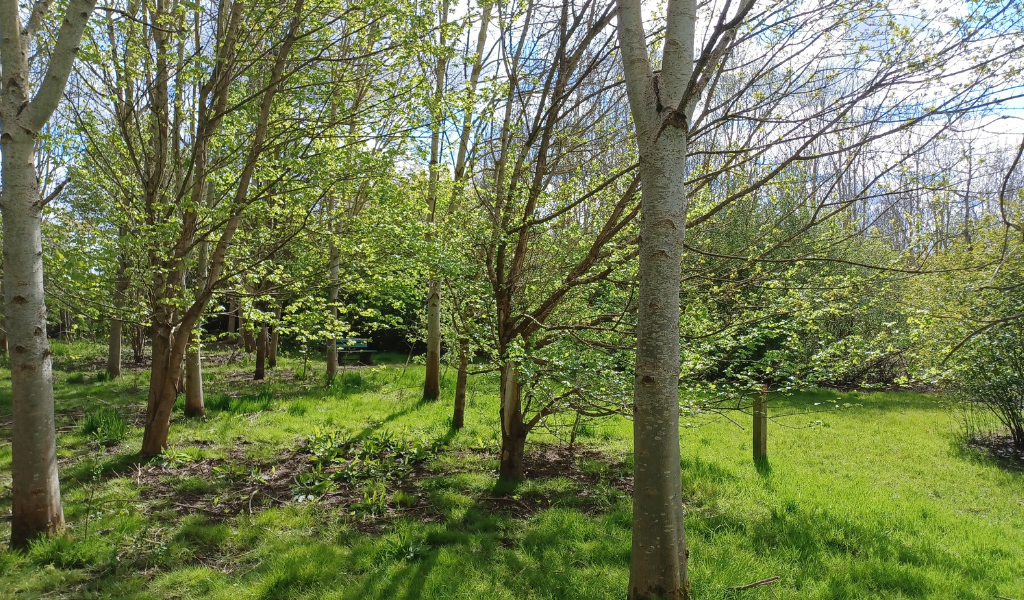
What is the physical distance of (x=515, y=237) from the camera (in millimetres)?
5422

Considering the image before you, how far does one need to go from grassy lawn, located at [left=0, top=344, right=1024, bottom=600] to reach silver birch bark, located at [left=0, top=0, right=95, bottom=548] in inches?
18.1

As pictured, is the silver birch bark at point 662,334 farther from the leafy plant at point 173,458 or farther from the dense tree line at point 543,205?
the leafy plant at point 173,458

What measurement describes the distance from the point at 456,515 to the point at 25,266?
12.0 feet

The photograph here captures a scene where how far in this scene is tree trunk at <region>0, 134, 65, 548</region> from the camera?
385cm

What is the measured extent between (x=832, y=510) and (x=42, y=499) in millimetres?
6423

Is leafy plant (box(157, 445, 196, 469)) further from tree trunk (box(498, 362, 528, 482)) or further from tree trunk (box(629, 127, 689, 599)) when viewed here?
tree trunk (box(629, 127, 689, 599))

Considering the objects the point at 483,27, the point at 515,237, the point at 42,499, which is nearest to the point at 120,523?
the point at 42,499

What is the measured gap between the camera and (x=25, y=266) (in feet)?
→ 12.7

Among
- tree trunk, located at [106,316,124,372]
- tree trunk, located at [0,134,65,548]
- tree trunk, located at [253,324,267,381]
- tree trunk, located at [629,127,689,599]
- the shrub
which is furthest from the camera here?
tree trunk, located at [253,324,267,381]

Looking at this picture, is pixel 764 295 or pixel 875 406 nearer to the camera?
pixel 764 295

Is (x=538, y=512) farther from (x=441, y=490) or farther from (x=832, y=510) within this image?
(x=832, y=510)

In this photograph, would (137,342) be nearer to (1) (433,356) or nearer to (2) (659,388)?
(1) (433,356)

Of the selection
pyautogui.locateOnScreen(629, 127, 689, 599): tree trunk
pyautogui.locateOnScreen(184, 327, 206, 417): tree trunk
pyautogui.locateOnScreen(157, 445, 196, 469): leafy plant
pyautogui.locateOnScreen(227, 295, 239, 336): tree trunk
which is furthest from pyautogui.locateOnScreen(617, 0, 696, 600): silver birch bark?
pyautogui.locateOnScreen(184, 327, 206, 417): tree trunk

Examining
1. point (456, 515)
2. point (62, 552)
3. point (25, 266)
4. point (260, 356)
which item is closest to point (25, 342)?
point (25, 266)
